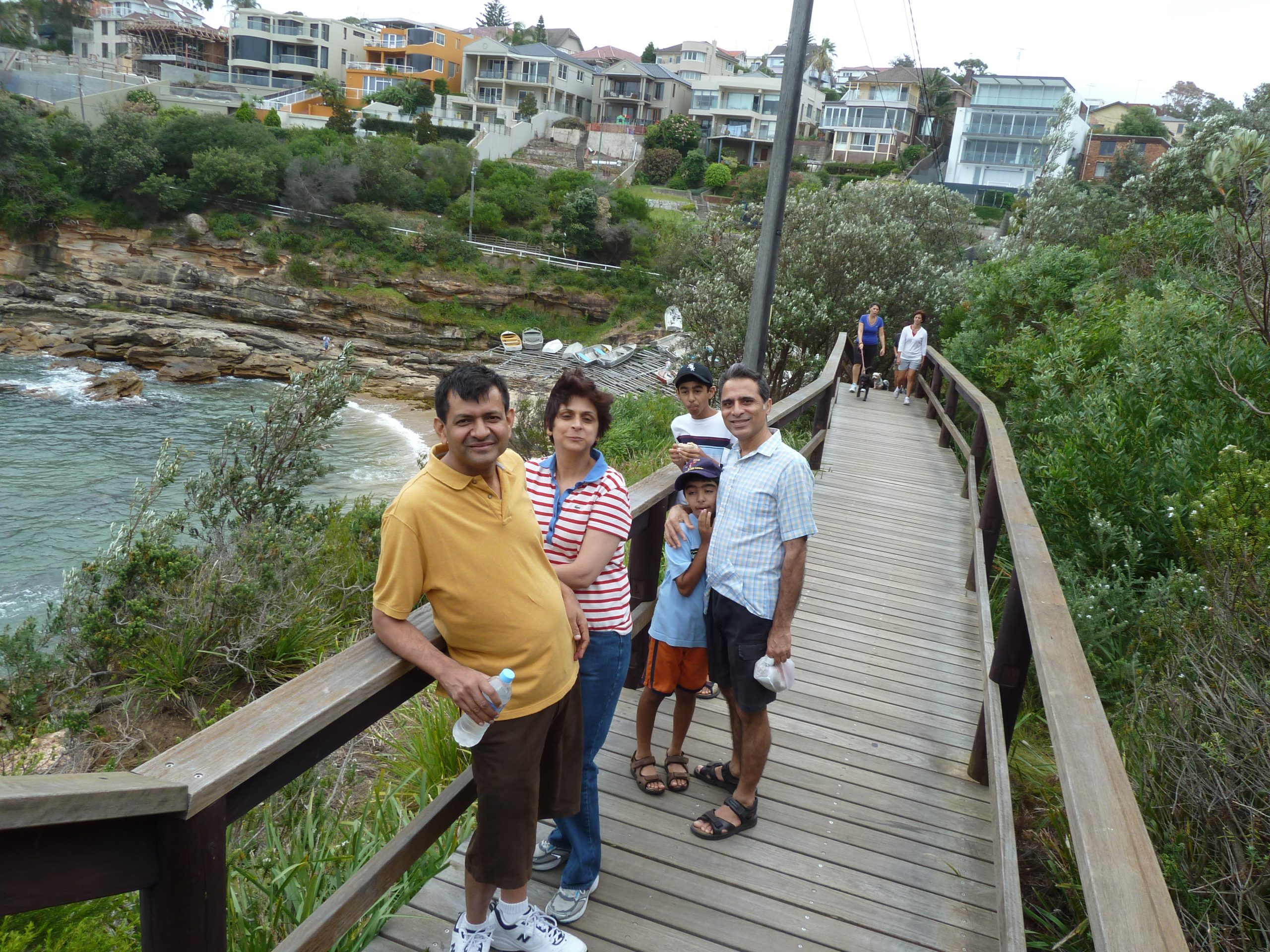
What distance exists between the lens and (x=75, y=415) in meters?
27.1

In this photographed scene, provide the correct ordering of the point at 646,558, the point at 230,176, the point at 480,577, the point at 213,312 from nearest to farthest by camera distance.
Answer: the point at 480,577, the point at 646,558, the point at 213,312, the point at 230,176

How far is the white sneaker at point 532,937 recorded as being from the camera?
Answer: 7.79ft

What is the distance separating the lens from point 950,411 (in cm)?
1038

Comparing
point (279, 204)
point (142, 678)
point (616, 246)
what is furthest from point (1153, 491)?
point (279, 204)

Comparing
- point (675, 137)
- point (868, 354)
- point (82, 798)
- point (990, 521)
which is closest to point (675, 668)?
point (82, 798)

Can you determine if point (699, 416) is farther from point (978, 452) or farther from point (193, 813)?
point (978, 452)

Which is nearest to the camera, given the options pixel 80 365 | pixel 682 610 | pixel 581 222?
pixel 682 610

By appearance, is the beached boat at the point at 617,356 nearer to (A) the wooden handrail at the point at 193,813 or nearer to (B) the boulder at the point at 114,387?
(B) the boulder at the point at 114,387

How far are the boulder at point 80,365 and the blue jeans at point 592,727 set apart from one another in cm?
3424

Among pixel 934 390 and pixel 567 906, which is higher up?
pixel 934 390

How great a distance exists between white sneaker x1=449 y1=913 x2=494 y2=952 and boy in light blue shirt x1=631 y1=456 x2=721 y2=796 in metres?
1.07

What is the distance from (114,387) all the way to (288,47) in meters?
53.3

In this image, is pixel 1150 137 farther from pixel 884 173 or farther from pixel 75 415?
pixel 75 415

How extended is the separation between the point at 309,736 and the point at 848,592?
452 centimetres
